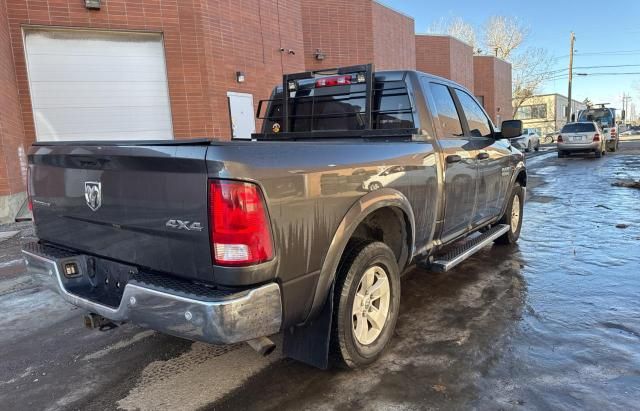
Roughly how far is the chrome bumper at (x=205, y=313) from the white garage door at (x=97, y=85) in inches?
387

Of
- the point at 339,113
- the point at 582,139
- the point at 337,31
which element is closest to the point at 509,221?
the point at 339,113

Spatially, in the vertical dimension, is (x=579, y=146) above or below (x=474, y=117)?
below

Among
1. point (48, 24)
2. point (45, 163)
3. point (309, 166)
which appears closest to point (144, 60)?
point (48, 24)

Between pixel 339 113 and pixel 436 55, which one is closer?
pixel 339 113

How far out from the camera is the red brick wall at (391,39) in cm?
1988

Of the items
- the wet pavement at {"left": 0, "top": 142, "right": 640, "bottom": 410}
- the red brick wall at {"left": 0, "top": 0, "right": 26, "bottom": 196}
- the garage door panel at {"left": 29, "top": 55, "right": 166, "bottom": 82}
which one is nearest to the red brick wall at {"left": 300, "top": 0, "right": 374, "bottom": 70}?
the garage door panel at {"left": 29, "top": 55, "right": 166, "bottom": 82}

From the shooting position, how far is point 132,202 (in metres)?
2.70

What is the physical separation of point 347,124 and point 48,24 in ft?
29.5

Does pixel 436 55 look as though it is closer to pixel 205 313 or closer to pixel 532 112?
pixel 205 313

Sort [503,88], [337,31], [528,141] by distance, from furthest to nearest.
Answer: [503,88] < [528,141] < [337,31]

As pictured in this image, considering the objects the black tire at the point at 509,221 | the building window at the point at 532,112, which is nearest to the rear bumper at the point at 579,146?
the black tire at the point at 509,221

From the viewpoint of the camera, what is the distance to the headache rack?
4.25 m

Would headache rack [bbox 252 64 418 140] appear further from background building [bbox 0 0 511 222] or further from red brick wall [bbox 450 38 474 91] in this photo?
red brick wall [bbox 450 38 474 91]

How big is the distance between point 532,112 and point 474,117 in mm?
78347
